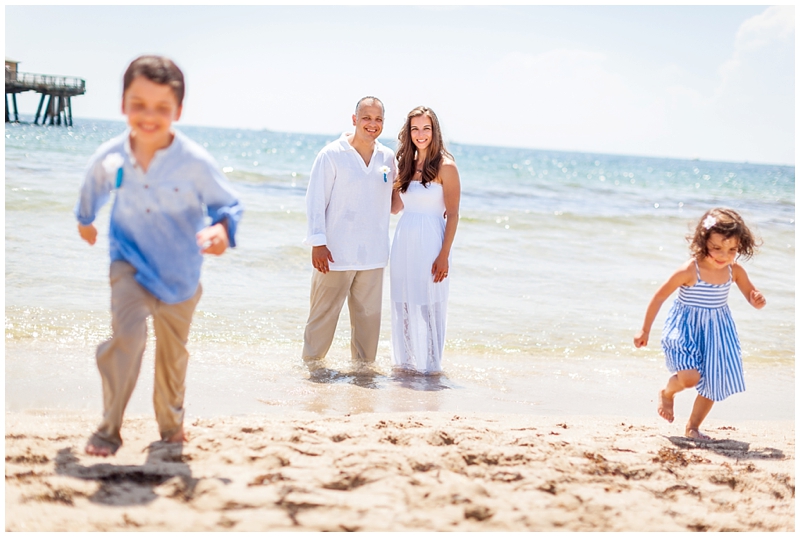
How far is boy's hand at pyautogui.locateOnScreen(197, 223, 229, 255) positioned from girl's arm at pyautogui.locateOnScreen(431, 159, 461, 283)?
2782mm

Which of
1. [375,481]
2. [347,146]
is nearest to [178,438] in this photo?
[375,481]

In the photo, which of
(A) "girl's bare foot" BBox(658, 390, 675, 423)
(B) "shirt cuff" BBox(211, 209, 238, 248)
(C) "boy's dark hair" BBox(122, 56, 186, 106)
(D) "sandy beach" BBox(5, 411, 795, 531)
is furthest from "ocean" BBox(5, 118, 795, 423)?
(C) "boy's dark hair" BBox(122, 56, 186, 106)

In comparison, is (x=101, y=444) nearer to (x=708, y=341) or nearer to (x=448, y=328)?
(x=708, y=341)

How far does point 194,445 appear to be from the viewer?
3297 mm

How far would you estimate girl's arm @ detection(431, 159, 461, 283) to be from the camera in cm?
553

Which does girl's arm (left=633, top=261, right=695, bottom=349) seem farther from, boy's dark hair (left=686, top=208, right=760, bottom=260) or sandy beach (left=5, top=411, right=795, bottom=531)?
sandy beach (left=5, top=411, right=795, bottom=531)

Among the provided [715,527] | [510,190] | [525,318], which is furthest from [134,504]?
[510,190]

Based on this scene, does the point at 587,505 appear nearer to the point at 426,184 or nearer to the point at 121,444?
the point at 121,444

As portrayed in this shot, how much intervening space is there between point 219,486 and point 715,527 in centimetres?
187

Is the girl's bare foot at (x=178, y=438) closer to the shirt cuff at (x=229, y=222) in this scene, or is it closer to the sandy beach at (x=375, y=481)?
the sandy beach at (x=375, y=481)

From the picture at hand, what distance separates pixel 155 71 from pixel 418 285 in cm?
310

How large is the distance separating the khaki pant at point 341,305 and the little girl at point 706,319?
220 cm

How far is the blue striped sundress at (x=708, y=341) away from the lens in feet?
13.6

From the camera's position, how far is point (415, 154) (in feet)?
18.4
